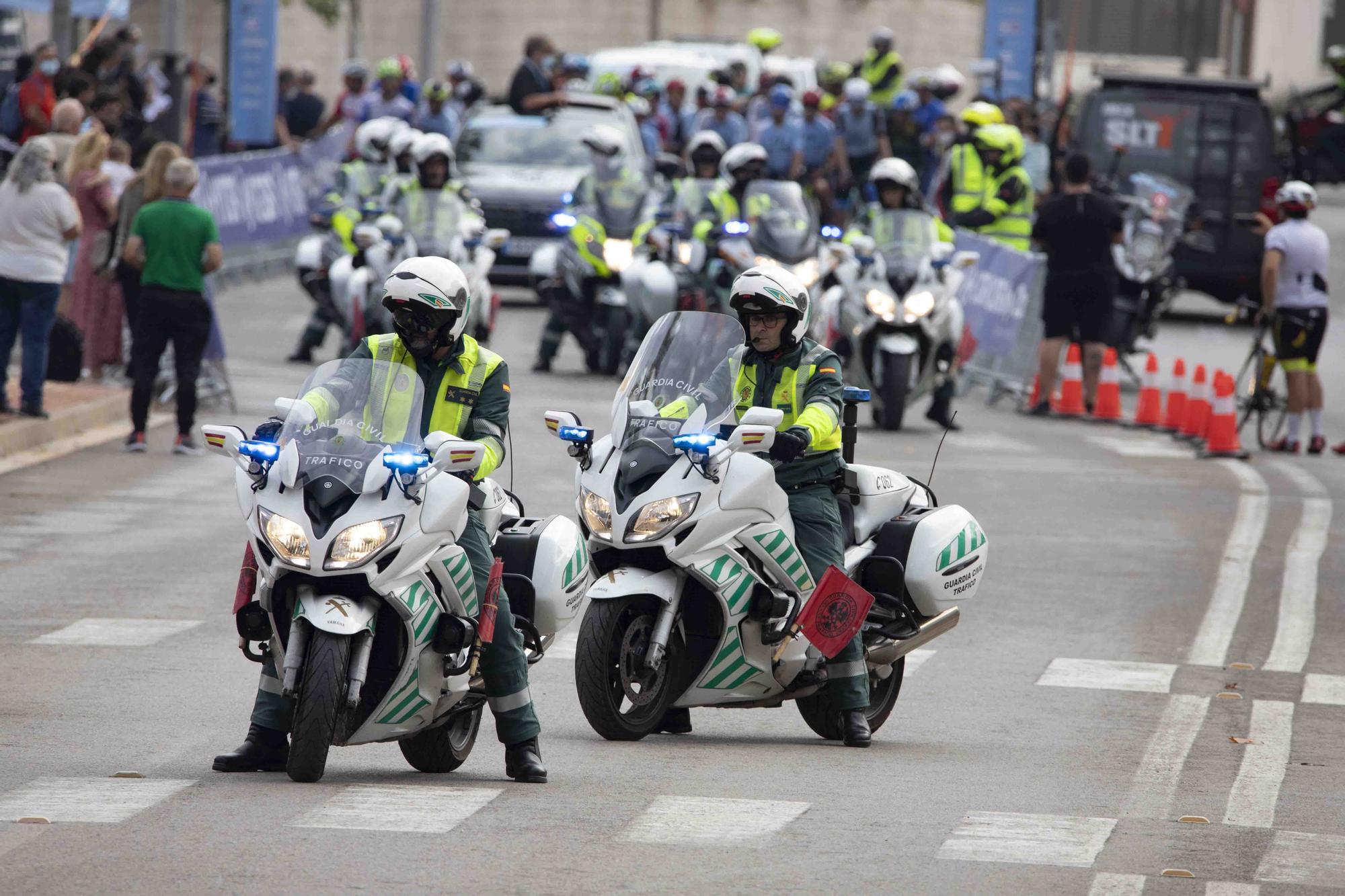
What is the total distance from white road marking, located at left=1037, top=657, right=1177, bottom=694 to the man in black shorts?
9928mm

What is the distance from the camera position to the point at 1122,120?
28.8m

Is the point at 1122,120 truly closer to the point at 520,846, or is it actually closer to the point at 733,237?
the point at 733,237

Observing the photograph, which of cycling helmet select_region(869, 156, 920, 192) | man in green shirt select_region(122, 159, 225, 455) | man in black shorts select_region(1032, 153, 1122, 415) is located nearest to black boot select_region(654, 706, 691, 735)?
man in green shirt select_region(122, 159, 225, 455)

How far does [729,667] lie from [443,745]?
1226 millimetres

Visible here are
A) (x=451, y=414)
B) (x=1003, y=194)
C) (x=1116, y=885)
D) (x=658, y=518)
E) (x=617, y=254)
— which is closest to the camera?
(x=1116, y=885)

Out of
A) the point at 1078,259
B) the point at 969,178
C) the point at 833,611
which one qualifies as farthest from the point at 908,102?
the point at 833,611

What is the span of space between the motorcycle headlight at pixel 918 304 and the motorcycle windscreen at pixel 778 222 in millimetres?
1992

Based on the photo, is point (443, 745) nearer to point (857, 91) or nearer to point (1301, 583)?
point (1301, 583)

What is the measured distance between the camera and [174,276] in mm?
16531

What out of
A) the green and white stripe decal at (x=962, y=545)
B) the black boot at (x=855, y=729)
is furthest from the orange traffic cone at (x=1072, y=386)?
the black boot at (x=855, y=729)

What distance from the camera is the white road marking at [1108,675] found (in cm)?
1073

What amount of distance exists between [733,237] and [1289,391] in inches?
184

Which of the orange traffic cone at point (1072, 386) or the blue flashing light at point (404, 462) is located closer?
the blue flashing light at point (404, 462)

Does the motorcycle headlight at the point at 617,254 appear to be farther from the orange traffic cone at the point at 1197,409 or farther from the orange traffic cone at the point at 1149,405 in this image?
the orange traffic cone at the point at 1197,409
